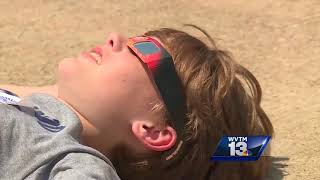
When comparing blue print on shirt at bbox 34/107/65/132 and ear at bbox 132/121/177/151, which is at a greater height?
blue print on shirt at bbox 34/107/65/132

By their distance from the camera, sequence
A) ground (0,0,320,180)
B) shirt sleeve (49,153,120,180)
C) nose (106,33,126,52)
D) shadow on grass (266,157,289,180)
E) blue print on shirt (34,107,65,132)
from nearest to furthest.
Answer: shirt sleeve (49,153,120,180)
blue print on shirt (34,107,65,132)
nose (106,33,126,52)
shadow on grass (266,157,289,180)
ground (0,0,320,180)

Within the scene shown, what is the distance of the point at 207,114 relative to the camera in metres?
2.00

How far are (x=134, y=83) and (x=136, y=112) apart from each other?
0.28 feet

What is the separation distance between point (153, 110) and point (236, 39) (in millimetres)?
1564

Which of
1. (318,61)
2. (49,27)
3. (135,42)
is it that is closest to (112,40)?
(135,42)

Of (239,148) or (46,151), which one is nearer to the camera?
(46,151)

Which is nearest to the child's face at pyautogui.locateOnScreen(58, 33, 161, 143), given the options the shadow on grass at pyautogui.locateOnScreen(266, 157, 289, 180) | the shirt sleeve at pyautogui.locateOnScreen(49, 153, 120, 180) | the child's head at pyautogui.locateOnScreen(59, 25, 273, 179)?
the child's head at pyautogui.locateOnScreen(59, 25, 273, 179)

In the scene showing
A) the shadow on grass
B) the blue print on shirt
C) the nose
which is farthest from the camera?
the shadow on grass

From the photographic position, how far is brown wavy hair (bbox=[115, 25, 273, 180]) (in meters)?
2.00

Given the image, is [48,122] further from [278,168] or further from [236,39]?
[236,39]

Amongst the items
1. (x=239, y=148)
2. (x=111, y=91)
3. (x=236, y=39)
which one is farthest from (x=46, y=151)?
(x=236, y=39)

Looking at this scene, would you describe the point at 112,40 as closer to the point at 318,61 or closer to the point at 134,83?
the point at 134,83

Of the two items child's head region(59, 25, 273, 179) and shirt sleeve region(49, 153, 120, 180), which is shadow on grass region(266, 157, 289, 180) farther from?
shirt sleeve region(49, 153, 120, 180)

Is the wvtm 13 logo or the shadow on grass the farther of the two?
the shadow on grass
